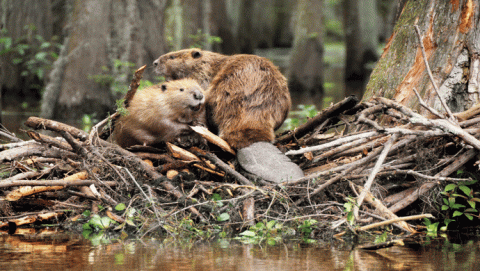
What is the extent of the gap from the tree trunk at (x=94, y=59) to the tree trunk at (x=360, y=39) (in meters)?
10.6

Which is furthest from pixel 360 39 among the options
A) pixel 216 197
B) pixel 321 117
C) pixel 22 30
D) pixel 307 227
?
pixel 307 227

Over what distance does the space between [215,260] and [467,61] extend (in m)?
2.66

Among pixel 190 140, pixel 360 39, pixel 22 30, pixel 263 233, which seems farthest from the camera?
pixel 360 39

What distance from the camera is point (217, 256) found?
2.96 metres

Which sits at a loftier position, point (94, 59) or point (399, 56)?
point (94, 59)

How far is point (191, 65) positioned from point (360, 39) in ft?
51.5

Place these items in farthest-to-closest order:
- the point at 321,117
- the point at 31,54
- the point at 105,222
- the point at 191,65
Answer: the point at 31,54
the point at 191,65
the point at 321,117
the point at 105,222

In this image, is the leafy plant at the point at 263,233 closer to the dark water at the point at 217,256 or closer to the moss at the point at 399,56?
the dark water at the point at 217,256

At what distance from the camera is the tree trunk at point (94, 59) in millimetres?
9781

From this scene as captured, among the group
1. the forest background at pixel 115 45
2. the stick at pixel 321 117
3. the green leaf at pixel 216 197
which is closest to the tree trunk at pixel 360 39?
the forest background at pixel 115 45

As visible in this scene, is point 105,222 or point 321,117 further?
point 321,117

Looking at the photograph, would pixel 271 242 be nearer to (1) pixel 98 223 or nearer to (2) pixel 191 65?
(1) pixel 98 223

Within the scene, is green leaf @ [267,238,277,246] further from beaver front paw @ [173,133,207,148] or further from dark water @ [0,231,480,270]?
beaver front paw @ [173,133,207,148]

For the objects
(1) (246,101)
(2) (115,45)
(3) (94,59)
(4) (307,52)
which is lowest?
(1) (246,101)
